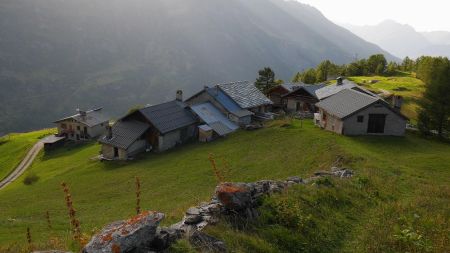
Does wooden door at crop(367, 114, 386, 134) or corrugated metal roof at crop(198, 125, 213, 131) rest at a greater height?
wooden door at crop(367, 114, 386, 134)

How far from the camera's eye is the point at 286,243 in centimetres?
1266

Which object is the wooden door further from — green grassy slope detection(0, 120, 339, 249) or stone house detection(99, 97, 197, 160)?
stone house detection(99, 97, 197, 160)

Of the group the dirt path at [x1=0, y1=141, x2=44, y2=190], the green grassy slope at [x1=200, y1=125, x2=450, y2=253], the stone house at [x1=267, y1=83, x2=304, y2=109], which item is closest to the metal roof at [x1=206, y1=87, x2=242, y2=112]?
the stone house at [x1=267, y1=83, x2=304, y2=109]

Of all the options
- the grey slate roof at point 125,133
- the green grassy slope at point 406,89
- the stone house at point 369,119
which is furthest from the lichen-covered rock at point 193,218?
the green grassy slope at point 406,89

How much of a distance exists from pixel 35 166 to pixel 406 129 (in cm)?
6015

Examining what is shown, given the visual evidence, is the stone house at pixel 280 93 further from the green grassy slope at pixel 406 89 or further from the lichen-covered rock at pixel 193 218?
the lichen-covered rock at pixel 193 218

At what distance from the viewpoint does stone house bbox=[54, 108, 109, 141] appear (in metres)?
81.2

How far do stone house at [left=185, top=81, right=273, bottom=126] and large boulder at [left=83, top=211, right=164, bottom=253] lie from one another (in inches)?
2059

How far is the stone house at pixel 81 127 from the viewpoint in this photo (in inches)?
3197

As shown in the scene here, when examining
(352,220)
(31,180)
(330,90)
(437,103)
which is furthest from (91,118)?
(352,220)

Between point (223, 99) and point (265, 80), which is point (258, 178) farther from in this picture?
point (265, 80)

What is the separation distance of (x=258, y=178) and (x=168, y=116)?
27.4 m

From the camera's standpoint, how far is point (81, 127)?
8169 centimetres

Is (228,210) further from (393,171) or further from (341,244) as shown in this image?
(393,171)
